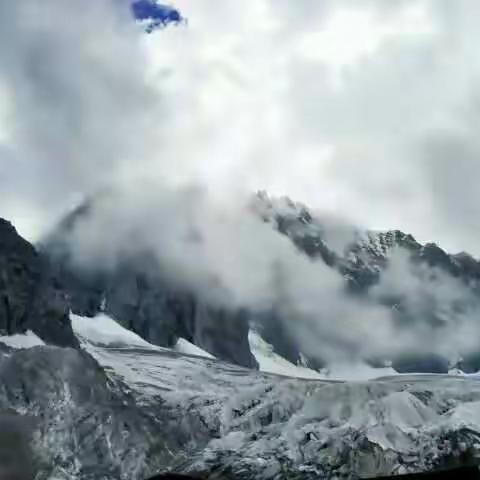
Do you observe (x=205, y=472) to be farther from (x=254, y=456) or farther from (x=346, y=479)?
(x=346, y=479)

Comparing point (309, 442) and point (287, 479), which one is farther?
point (309, 442)

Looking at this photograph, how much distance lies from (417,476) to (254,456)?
54.6 metres

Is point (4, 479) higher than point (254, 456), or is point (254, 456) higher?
point (254, 456)

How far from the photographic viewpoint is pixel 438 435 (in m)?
192

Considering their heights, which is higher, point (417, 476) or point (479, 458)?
point (479, 458)

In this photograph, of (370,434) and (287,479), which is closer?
(287,479)

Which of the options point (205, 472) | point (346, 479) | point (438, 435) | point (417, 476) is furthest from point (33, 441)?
point (417, 476)

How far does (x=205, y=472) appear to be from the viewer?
172250mm

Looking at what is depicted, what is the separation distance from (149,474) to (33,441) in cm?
2293

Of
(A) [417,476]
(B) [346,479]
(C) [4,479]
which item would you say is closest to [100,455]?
(C) [4,479]

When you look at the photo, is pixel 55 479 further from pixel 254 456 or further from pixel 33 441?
pixel 254 456

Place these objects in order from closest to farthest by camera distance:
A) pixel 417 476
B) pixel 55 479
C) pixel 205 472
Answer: pixel 417 476 < pixel 205 472 < pixel 55 479

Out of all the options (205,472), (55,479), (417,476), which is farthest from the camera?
(55,479)

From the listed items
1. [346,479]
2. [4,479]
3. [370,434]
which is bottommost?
[4,479]
